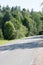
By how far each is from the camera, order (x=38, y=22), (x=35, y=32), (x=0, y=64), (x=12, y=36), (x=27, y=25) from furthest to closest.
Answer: (x=38, y=22) < (x=35, y=32) < (x=27, y=25) < (x=12, y=36) < (x=0, y=64)

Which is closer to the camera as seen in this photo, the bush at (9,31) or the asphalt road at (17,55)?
the asphalt road at (17,55)

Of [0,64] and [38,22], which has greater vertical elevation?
[0,64]

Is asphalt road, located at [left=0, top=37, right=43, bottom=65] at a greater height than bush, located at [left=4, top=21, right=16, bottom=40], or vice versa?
asphalt road, located at [left=0, top=37, right=43, bottom=65]

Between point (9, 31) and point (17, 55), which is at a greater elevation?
point (17, 55)

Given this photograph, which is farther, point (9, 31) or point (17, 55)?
point (9, 31)

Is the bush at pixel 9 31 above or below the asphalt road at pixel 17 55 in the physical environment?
below

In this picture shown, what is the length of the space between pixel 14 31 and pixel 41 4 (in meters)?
36.9

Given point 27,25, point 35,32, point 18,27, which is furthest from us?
point 35,32

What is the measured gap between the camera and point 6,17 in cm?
10125

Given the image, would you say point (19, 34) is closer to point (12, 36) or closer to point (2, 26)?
point (12, 36)

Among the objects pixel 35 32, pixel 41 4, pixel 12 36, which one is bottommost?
pixel 35 32

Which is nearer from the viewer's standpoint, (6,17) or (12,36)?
(12,36)

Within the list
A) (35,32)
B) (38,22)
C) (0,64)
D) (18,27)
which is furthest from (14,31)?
(0,64)

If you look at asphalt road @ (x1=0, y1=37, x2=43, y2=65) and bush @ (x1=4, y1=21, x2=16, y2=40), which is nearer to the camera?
asphalt road @ (x1=0, y1=37, x2=43, y2=65)
